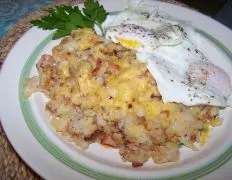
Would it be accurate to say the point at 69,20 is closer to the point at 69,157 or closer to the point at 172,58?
the point at 172,58

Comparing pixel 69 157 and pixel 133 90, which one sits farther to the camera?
pixel 133 90

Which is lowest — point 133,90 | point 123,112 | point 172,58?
point 123,112

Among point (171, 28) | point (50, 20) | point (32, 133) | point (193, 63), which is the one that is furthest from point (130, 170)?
point (50, 20)

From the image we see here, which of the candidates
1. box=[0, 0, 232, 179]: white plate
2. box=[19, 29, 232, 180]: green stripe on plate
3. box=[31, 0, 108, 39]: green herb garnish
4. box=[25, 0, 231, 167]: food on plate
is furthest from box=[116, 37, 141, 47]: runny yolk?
box=[19, 29, 232, 180]: green stripe on plate

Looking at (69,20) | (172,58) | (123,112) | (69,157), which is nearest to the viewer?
(69,157)

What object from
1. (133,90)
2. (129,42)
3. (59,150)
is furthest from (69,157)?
(129,42)

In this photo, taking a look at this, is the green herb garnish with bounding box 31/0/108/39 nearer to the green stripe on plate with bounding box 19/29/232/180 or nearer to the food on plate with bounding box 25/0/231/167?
the food on plate with bounding box 25/0/231/167

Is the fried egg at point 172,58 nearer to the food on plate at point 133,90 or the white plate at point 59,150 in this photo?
the food on plate at point 133,90
